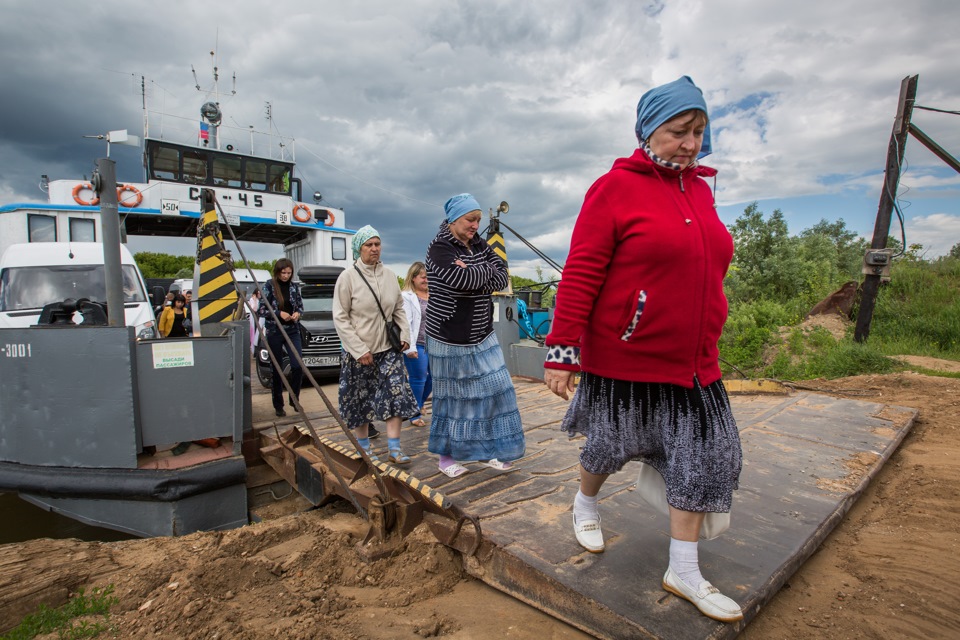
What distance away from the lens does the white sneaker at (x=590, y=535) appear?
7.54 feet

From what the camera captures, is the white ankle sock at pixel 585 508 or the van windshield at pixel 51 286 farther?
the van windshield at pixel 51 286

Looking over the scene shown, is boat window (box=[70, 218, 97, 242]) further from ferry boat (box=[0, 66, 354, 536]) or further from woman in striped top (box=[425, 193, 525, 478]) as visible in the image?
woman in striped top (box=[425, 193, 525, 478])

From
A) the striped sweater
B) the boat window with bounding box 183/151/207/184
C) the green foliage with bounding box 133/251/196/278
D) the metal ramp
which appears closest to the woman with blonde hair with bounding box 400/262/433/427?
the metal ramp

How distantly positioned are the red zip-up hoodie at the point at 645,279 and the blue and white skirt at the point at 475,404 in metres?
1.29

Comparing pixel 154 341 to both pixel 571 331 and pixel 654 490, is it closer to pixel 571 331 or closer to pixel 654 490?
pixel 571 331

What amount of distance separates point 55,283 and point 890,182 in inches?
457

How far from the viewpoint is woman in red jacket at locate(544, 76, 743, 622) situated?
1.86m

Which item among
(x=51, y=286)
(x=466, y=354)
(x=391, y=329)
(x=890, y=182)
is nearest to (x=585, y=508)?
(x=466, y=354)

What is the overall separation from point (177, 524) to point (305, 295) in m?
5.96

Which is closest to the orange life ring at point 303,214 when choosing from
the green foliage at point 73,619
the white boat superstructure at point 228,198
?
the white boat superstructure at point 228,198

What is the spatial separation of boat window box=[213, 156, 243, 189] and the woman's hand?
48.6 ft

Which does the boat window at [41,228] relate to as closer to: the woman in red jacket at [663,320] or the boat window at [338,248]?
the boat window at [338,248]

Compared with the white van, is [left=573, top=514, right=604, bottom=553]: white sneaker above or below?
below

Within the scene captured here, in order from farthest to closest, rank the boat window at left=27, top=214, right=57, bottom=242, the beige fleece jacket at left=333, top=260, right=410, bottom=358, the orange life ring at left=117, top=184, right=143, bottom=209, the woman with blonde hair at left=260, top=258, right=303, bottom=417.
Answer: the orange life ring at left=117, top=184, right=143, bottom=209 → the boat window at left=27, top=214, right=57, bottom=242 → the woman with blonde hair at left=260, top=258, right=303, bottom=417 → the beige fleece jacket at left=333, top=260, right=410, bottom=358
